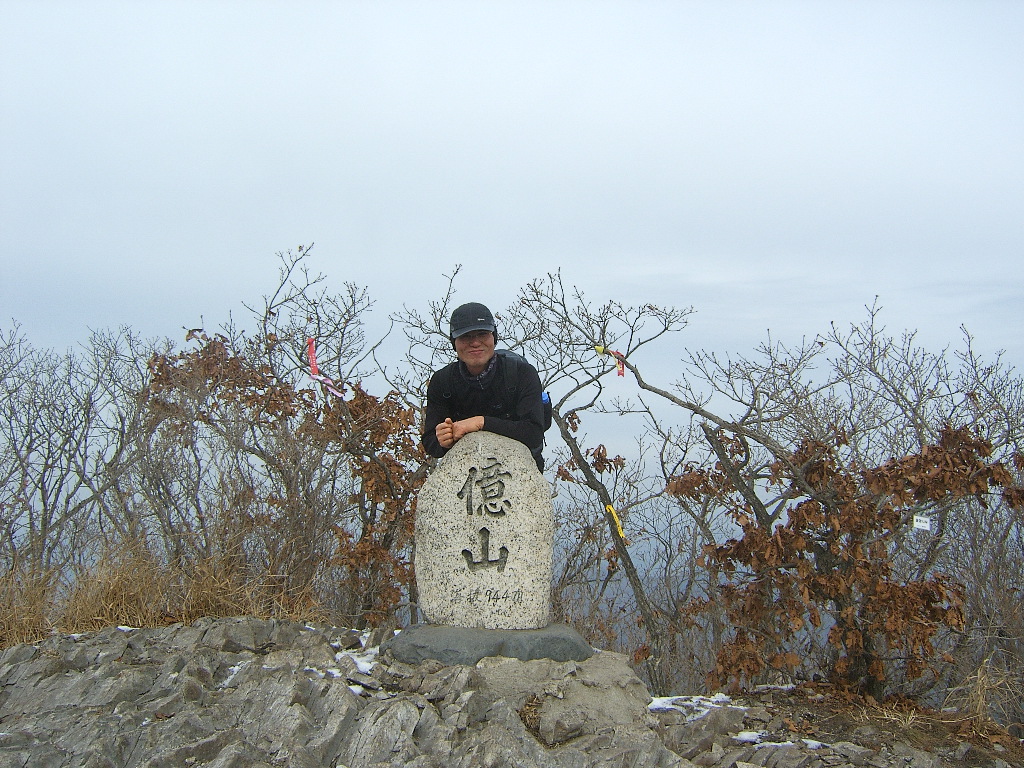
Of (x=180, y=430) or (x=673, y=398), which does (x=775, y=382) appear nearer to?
(x=673, y=398)

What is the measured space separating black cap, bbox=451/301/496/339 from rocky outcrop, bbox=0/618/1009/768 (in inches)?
74.3

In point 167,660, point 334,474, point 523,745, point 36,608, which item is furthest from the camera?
point 334,474

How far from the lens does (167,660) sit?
435 cm

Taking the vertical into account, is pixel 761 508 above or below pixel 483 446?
below

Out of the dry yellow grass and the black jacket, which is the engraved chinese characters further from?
the dry yellow grass

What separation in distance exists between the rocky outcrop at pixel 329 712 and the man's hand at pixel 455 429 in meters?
1.31

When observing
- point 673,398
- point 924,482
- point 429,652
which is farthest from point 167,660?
point 924,482

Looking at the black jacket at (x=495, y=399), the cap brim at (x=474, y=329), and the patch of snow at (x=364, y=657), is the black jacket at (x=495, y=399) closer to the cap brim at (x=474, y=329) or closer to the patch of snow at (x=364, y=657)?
the cap brim at (x=474, y=329)

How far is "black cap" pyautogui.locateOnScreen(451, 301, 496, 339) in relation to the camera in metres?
4.79

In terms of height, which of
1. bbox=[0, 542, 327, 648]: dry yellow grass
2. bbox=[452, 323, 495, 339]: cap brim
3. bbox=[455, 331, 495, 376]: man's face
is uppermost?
bbox=[452, 323, 495, 339]: cap brim

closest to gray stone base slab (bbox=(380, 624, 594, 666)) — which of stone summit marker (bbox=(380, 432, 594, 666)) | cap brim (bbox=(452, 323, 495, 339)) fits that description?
stone summit marker (bbox=(380, 432, 594, 666))

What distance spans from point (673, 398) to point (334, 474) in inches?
116

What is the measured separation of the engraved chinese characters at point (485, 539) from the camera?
15.3 ft

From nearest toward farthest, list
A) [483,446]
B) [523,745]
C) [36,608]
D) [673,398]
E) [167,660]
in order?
1. [523,745]
2. [167,660]
3. [483,446]
4. [36,608]
5. [673,398]
